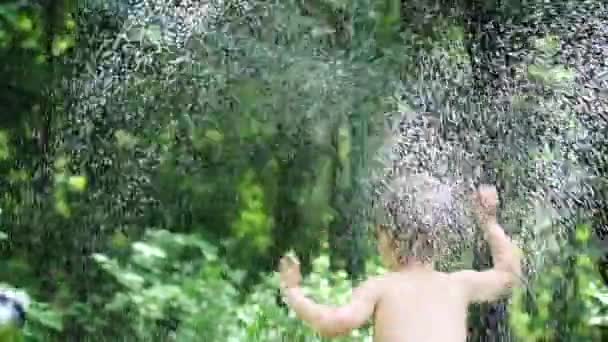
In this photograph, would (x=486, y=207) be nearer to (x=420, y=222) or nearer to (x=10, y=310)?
(x=420, y=222)

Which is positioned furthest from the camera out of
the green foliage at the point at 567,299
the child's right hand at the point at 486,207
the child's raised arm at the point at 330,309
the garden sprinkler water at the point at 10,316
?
the green foliage at the point at 567,299

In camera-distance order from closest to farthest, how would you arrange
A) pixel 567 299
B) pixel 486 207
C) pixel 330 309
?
1. pixel 330 309
2. pixel 486 207
3. pixel 567 299

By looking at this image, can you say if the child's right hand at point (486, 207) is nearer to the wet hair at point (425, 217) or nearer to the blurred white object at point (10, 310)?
the wet hair at point (425, 217)

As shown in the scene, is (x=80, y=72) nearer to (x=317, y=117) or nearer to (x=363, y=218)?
(x=317, y=117)

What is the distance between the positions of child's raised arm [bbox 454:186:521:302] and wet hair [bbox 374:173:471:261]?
0.20ft

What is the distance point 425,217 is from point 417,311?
13 centimetres

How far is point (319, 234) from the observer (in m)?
2.19

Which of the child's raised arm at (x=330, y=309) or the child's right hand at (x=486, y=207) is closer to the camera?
the child's raised arm at (x=330, y=309)

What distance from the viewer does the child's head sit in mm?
1358

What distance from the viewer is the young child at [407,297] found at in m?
1.32

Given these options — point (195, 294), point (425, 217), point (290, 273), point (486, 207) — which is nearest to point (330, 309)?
point (290, 273)

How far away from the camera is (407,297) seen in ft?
4.36

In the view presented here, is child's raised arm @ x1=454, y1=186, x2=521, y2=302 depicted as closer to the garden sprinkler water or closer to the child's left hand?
the child's left hand

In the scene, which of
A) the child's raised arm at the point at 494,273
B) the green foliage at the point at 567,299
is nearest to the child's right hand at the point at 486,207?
the child's raised arm at the point at 494,273
